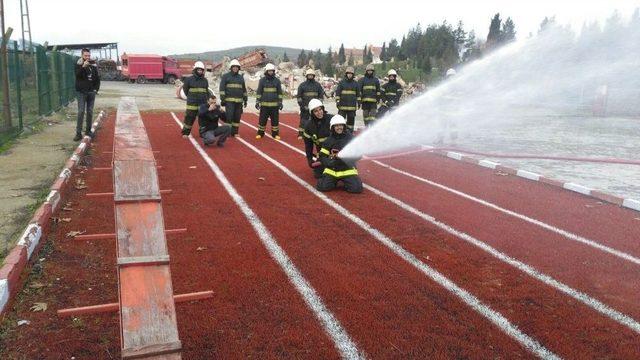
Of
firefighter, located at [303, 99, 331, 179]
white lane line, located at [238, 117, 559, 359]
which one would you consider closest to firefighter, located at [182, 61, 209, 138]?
firefighter, located at [303, 99, 331, 179]

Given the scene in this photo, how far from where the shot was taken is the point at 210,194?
7.71 m

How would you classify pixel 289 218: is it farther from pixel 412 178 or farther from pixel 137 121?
pixel 412 178

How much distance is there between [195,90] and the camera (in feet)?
41.3

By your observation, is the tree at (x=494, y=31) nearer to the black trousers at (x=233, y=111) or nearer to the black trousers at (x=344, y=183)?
the black trousers at (x=233, y=111)

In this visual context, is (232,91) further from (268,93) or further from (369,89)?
(369,89)

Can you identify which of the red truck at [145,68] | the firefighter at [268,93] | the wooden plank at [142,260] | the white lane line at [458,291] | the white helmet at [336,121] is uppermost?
the red truck at [145,68]

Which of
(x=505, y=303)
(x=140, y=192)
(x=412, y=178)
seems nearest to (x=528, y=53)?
(x=412, y=178)

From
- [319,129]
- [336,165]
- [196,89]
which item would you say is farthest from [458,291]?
[196,89]

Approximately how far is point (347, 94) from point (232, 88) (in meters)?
3.06

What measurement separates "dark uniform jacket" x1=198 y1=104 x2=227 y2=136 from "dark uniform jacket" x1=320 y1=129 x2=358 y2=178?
4486mm

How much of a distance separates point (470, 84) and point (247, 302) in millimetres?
10556

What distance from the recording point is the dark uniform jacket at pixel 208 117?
1202cm

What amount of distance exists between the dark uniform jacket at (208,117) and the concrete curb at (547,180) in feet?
17.1

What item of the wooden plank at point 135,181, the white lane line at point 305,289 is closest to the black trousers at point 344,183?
the white lane line at point 305,289
